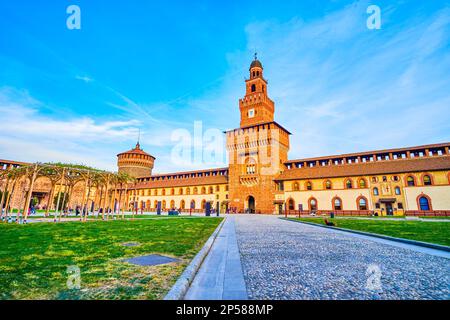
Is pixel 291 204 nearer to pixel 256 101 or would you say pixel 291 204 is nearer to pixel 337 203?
pixel 337 203

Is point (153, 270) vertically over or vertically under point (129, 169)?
under

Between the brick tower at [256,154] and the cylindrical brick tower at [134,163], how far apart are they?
104 ft

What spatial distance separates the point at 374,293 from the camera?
3.13 m

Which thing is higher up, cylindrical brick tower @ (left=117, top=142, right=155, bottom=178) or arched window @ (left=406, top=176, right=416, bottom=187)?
cylindrical brick tower @ (left=117, top=142, right=155, bottom=178)

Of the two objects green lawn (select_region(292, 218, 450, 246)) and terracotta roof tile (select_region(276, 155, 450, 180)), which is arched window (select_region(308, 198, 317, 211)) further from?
green lawn (select_region(292, 218, 450, 246))

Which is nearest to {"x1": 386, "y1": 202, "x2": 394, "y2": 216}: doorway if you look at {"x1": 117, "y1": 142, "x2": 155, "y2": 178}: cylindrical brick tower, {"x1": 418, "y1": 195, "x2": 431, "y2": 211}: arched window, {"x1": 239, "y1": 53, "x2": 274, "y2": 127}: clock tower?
{"x1": 418, "y1": 195, "x2": 431, "y2": 211}: arched window

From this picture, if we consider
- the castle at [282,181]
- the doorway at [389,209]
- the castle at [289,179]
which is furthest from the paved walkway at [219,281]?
the doorway at [389,209]

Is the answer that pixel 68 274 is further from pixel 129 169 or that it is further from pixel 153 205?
pixel 129 169

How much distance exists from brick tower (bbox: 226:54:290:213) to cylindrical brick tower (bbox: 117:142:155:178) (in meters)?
31.6

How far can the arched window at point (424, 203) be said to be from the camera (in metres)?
31.6

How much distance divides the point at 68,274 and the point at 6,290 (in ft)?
2.76

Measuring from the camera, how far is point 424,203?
105 ft

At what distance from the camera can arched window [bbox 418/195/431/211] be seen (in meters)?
31.6
